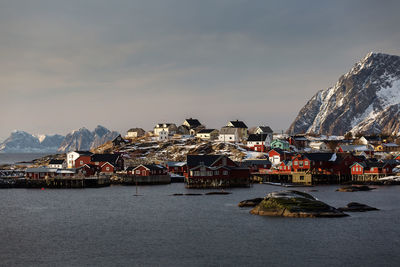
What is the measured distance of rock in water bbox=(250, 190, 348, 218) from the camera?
220 ft

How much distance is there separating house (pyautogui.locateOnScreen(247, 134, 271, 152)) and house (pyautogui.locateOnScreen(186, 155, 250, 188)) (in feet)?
174

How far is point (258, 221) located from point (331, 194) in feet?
128

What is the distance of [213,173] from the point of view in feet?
399

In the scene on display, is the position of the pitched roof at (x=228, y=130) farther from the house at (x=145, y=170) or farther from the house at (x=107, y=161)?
the house at (x=145, y=170)

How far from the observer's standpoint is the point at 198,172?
12088cm

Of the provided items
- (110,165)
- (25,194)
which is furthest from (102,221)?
Result: (110,165)

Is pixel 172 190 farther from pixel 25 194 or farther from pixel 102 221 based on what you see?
pixel 102 221

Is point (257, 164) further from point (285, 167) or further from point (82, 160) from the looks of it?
point (82, 160)

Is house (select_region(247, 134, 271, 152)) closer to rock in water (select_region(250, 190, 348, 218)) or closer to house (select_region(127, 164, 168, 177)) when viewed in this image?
house (select_region(127, 164, 168, 177))

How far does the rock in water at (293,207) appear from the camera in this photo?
220 feet

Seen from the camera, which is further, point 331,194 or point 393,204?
point 331,194

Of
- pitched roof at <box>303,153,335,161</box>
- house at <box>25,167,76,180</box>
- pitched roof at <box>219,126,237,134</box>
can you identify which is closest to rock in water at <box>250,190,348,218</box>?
pitched roof at <box>303,153,335,161</box>

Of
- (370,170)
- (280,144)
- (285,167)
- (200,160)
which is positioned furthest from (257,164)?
(280,144)

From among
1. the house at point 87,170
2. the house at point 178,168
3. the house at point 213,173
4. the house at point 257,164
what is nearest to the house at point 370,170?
the house at point 257,164
